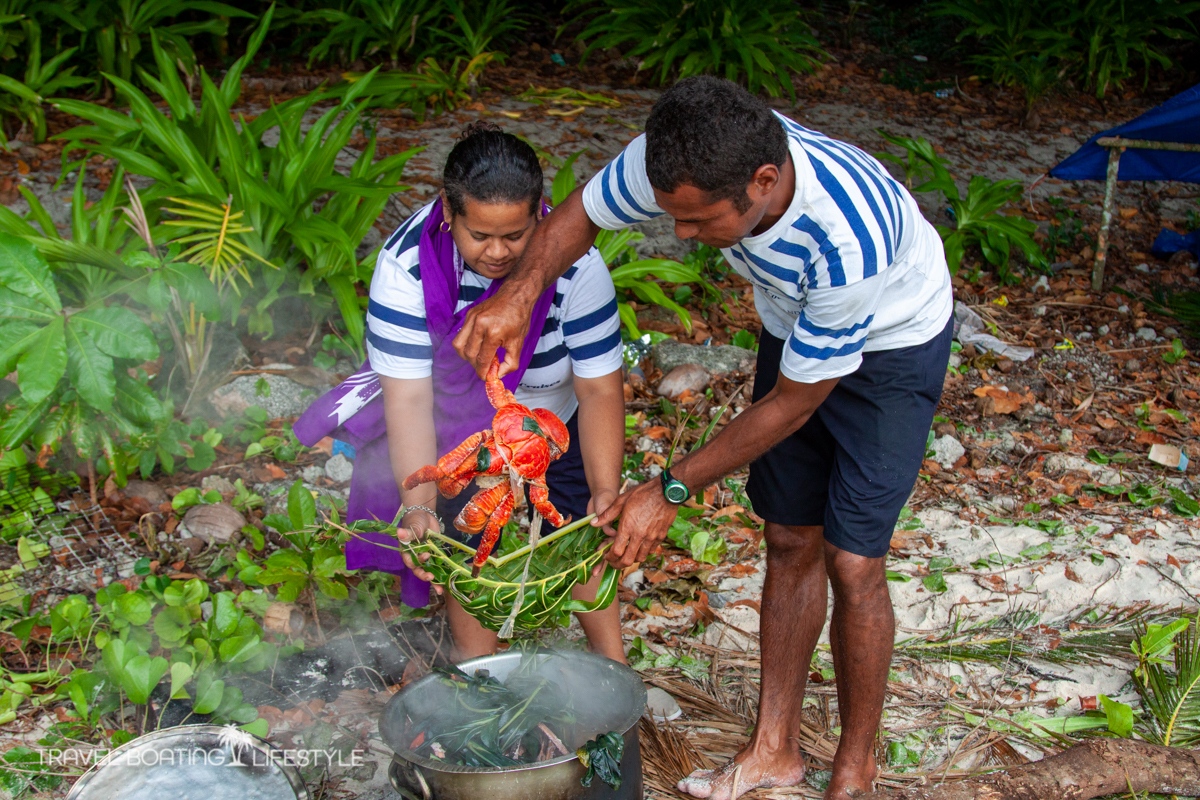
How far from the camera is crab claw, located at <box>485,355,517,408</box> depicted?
2219mm

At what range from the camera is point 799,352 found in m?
2.11

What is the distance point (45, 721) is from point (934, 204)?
6187 mm

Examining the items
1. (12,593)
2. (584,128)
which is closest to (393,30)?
(584,128)

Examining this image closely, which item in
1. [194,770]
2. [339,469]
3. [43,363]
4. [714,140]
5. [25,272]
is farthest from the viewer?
[339,469]

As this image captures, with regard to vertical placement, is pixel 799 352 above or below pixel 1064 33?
below

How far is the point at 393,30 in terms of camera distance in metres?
7.12

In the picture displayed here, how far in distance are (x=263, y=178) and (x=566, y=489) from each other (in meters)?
2.55

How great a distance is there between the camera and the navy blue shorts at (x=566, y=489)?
277 centimetres

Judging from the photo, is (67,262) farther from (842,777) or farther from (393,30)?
(393,30)

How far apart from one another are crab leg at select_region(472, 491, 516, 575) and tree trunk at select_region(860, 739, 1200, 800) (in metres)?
1.20

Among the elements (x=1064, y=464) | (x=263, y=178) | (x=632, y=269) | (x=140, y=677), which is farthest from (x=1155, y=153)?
(x=140, y=677)

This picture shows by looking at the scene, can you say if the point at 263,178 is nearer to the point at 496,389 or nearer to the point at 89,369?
the point at 89,369

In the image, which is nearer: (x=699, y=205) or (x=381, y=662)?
(x=699, y=205)

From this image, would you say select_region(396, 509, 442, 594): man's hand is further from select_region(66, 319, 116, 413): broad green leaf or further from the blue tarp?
the blue tarp
